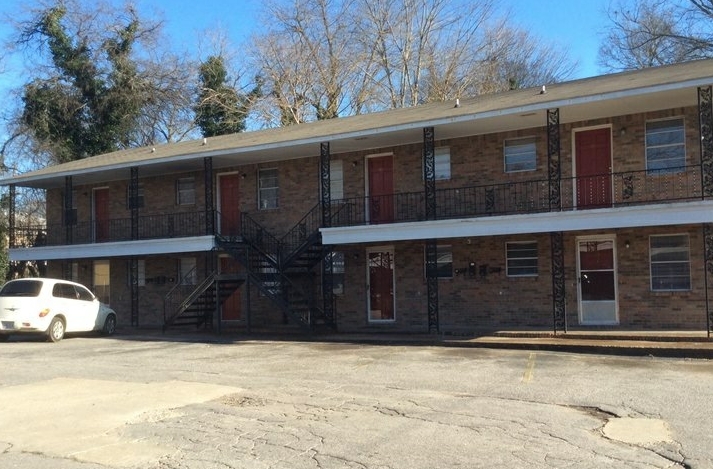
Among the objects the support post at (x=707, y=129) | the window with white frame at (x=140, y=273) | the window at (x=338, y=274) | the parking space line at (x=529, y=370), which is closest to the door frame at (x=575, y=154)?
the support post at (x=707, y=129)

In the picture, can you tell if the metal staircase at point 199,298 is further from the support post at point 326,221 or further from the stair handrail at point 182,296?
the support post at point 326,221

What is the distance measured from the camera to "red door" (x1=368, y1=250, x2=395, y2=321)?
19828 mm

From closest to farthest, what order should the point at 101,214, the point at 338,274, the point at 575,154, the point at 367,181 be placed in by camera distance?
the point at 575,154 < the point at 367,181 < the point at 338,274 < the point at 101,214

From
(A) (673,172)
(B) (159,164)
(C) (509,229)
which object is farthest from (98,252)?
(A) (673,172)

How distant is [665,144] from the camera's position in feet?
53.9

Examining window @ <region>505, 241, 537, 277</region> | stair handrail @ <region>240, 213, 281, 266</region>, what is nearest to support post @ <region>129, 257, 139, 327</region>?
stair handrail @ <region>240, 213, 281, 266</region>

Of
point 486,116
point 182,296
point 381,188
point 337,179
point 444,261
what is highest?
point 486,116

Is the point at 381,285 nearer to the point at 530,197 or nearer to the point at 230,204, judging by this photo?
the point at 530,197

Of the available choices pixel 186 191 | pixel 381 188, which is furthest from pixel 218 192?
pixel 381 188

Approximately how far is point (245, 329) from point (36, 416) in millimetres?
12135

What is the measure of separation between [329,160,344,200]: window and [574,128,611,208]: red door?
6.89 meters

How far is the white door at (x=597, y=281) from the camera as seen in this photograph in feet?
55.7

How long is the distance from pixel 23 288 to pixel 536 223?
1286 centimetres

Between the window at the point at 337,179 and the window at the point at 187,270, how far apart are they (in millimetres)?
5796
